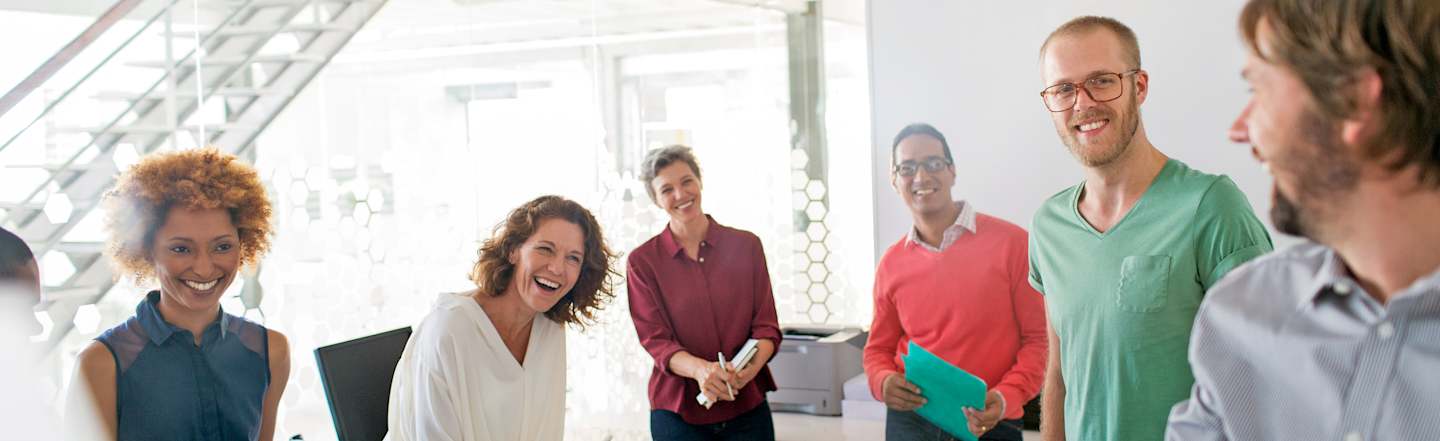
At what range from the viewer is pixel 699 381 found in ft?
10.4

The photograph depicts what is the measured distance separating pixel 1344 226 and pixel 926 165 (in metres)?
2.08

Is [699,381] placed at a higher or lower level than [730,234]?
lower

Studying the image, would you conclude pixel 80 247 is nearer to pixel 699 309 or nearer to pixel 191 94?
pixel 191 94

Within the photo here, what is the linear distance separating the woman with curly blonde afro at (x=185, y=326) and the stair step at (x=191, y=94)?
1626 mm

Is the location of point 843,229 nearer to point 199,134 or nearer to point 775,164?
point 775,164

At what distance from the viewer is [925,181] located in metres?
3.17

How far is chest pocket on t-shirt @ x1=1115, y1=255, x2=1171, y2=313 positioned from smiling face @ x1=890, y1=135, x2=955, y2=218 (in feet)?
4.14

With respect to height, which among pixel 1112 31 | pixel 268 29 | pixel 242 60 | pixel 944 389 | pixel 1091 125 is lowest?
pixel 944 389

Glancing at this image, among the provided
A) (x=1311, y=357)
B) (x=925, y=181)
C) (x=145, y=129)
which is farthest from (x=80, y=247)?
(x=1311, y=357)

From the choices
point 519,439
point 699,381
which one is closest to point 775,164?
point 699,381

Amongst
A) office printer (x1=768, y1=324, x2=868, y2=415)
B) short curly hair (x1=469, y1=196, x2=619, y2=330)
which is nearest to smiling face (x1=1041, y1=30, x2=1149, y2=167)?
short curly hair (x1=469, y1=196, x2=619, y2=330)

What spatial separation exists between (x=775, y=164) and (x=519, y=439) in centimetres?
215

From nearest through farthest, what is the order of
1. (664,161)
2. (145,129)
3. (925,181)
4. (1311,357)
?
1. (1311,357)
2. (925,181)
3. (664,161)
4. (145,129)

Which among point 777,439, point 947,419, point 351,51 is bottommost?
point 777,439
